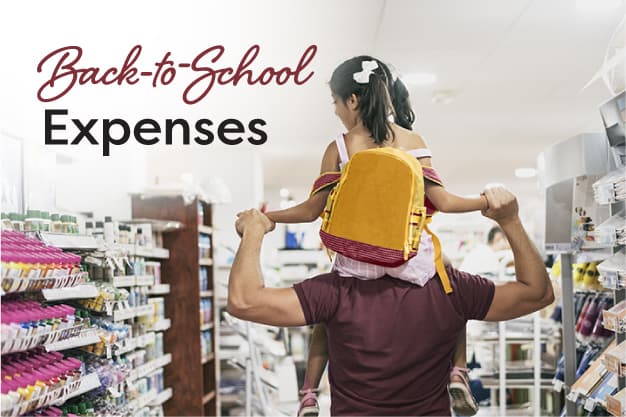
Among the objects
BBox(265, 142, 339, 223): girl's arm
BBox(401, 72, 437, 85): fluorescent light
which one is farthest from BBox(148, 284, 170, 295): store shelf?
BBox(265, 142, 339, 223): girl's arm

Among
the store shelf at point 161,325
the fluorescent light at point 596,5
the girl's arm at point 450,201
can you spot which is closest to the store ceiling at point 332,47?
the fluorescent light at point 596,5

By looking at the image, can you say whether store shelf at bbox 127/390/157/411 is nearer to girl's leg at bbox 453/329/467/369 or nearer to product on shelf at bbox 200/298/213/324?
product on shelf at bbox 200/298/213/324

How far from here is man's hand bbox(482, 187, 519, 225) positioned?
7.24 ft

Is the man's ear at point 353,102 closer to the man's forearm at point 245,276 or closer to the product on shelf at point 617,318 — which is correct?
the man's forearm at point 245,276

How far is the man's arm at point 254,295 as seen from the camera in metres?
2.09

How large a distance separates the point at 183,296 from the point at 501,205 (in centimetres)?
381

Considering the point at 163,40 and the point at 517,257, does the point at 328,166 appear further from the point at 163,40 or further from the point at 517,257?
the point at 163,40

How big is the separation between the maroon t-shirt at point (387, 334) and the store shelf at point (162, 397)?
113 inches

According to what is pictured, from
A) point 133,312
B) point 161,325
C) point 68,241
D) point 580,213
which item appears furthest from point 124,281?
point 580,213

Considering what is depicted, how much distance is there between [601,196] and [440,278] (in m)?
1.18

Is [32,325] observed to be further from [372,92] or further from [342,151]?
[372,92]

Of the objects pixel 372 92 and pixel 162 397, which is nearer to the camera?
pixel 372 92

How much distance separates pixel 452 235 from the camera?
28.0ft

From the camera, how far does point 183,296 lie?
564 cm
